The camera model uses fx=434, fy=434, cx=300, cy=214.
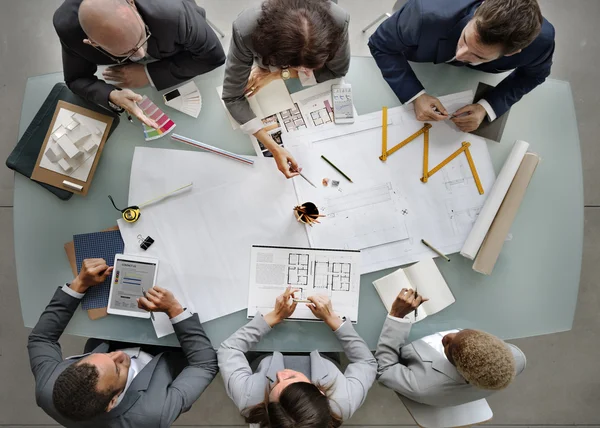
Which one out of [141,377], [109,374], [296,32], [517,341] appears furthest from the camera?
[517,341]

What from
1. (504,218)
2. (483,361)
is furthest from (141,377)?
(504,218)

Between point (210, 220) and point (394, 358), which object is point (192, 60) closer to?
point (210, 220)

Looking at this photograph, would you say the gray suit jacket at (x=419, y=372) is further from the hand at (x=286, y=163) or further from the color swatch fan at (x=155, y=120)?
the color swatch fan at (x=155, y=120)

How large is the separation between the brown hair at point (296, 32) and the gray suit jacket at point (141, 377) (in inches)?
35.9

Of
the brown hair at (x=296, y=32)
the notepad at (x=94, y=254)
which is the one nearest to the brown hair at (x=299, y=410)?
the notepad at (x=94, y=254)

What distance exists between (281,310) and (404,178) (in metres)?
0.66

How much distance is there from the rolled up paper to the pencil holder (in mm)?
614

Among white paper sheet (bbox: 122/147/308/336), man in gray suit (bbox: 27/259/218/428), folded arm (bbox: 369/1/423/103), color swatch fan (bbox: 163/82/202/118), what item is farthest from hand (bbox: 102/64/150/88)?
folded arm (bbox: 369/1/423/103)

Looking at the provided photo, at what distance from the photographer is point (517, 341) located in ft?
7.70

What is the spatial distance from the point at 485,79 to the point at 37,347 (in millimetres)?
1907

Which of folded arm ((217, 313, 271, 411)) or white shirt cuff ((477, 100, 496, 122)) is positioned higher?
white shirt cuff ((477, 100, 496, 122))

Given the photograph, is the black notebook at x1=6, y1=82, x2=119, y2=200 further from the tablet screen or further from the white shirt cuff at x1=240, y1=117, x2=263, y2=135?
the white shirt cuff at x1=240, y1=117, x2=263, y2=135

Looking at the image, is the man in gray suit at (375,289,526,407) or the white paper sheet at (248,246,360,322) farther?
the white paper sheet at (248,246,360,322)

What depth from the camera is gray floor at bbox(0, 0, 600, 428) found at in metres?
2.27
